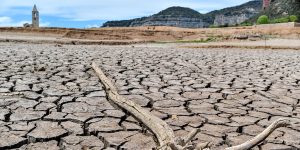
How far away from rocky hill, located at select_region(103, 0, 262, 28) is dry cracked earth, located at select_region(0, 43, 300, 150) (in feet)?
390

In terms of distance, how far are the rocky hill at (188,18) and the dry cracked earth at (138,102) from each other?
390 ft

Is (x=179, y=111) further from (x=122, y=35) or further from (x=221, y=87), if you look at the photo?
(x=122, y=35)

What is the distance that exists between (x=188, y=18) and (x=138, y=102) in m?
129

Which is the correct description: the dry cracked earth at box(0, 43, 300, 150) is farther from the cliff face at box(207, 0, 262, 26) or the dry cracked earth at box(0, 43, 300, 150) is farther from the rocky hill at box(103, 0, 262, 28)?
the cliff face at box(207, 0, 262, 26)

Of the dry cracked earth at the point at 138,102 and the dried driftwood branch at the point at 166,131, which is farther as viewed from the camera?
the dry cracked earth at the point at 138,102

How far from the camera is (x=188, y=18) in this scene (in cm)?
13038

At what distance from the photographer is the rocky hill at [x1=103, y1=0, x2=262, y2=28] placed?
12738 cm

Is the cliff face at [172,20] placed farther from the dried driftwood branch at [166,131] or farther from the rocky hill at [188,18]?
the dried driftwood branch at [166,131]

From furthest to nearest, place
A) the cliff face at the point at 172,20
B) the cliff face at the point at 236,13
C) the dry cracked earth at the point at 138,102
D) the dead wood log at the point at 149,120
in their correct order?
the cliff face at the point at 236,13 → the cliff face at the point at 172,20 → the dry cracked earth at the point at 138,102 → the dead wood log at the point at 149,120

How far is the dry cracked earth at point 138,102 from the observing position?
2750mm

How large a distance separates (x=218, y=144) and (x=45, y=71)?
12.1 ft

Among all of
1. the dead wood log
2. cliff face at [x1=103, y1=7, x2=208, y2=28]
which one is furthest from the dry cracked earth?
cliff face at [x1=103, y1=7, x2=208, y2=28]

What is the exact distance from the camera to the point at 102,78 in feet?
16.3

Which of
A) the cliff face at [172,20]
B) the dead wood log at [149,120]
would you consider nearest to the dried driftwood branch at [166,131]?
the dead wood log at [149,120]
